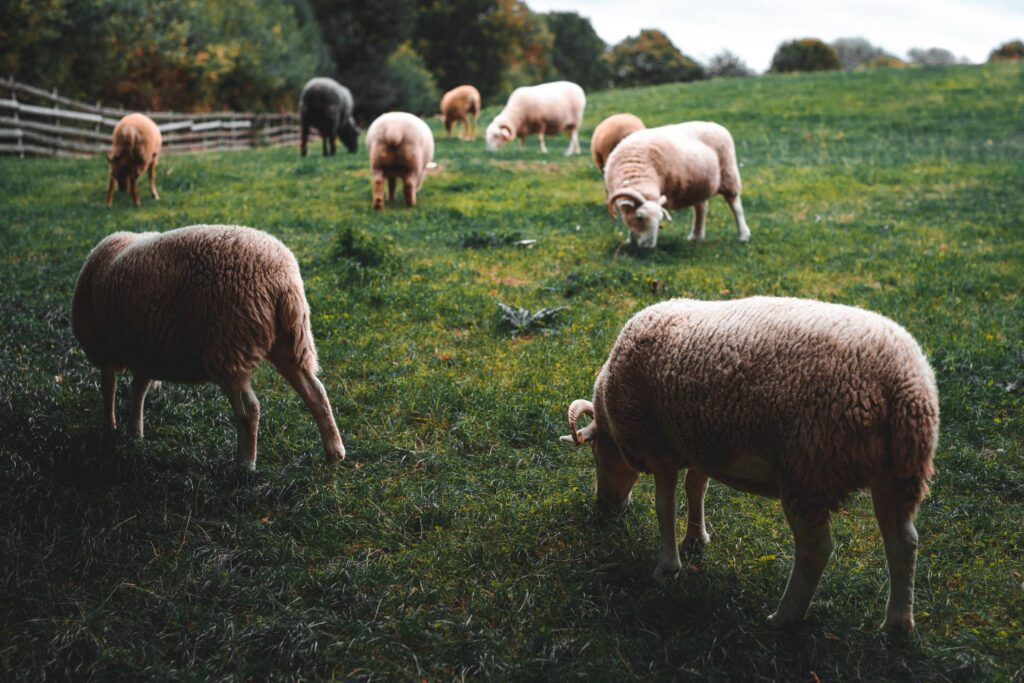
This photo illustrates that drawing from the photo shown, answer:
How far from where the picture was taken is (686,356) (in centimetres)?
351

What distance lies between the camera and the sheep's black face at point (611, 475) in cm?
412

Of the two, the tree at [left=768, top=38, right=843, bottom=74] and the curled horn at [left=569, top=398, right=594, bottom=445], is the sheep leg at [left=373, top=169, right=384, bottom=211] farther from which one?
the tree at [left=768, top=38, right=843, bottom=74]

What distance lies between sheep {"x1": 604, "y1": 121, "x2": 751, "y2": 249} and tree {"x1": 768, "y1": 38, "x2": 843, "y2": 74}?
2069 inches

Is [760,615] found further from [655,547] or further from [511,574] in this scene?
[511,574]

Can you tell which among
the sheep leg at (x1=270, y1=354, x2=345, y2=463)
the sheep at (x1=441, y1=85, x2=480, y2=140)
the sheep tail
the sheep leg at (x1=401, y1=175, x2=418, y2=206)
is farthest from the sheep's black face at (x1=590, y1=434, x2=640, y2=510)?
the sheep at (x1=441, y1=85, x2=480, y2=140)

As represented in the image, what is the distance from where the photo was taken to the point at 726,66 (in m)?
63.3

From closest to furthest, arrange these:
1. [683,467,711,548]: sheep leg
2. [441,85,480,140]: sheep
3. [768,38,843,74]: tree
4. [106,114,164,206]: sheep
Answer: [683,467,711,548]: sheep leg
[106,114,164,206]: sheep
[441,85,480,140]: sheep
[768,38,843,74]: tree

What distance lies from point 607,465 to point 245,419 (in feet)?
7.14

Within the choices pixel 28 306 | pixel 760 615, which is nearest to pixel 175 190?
pixel 28 306

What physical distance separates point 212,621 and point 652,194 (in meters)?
7.40

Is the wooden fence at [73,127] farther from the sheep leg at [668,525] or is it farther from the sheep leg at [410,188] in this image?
the sheep leg at [668,525]

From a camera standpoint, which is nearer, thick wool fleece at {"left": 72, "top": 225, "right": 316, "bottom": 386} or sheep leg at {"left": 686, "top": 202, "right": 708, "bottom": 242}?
thick wool fleece at {"left": 72, "top": 225, "right": 316, "bottom": 386}

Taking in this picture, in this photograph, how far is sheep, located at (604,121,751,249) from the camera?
30.0 ft

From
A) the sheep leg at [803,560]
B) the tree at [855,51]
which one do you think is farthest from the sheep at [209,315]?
the tree at [855,51]
